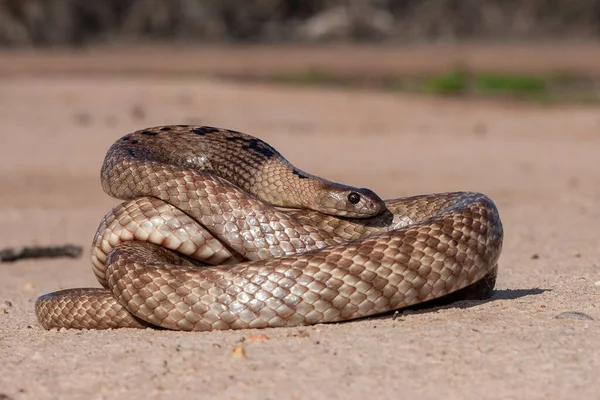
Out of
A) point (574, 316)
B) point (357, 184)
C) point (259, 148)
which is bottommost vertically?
point (357, 184)

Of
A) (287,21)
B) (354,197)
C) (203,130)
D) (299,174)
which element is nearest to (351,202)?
(354,197)

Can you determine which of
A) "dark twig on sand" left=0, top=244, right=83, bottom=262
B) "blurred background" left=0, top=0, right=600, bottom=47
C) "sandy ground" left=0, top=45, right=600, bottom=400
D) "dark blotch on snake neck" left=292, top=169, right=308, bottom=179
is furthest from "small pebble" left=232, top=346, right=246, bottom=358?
"blurred background" left=0, top=0, right=600, bottom=47

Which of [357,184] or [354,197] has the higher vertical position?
[354,197]

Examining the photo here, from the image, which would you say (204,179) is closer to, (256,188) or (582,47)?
(256,188)

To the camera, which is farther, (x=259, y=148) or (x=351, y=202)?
(x=259, y=148)

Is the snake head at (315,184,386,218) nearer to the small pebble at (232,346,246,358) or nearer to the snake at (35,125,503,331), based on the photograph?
the snake at (35,125,503,331)

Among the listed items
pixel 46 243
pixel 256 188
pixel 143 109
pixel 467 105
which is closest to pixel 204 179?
pixel 256 188

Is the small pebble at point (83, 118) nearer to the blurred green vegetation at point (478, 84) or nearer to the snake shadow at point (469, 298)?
the blurred green vegetation at point (478, 84)

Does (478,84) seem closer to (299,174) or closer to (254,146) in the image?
(254,146)
